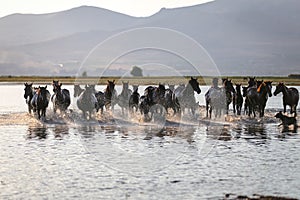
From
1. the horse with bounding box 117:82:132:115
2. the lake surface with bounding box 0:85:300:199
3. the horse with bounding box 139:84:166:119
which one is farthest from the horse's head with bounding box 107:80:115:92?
the lake surface with bounding box 0:85:300:199

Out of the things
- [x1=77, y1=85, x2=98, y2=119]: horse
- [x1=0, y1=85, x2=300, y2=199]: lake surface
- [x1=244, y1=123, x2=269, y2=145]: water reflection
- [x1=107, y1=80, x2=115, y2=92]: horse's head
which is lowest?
[x1=0, y1=85, x2=300, y2=199]: lake surface

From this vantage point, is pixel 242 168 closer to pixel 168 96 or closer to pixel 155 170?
pixel 155 170

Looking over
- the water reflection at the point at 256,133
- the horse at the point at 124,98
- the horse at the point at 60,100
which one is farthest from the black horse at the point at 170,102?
the horse at the point at 60,100

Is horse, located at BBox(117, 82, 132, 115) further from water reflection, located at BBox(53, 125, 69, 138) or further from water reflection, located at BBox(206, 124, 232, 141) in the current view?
water reflection, located at BBox(206, 124, 232, 141)

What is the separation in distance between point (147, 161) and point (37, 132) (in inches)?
432

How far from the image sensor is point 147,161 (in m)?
20.7

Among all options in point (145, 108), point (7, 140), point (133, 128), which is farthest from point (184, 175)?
point (145, 108)

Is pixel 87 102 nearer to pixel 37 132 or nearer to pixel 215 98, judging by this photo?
pixel 37 132

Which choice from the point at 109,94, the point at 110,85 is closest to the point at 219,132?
the point at 110,85

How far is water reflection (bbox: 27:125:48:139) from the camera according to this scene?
2844cm

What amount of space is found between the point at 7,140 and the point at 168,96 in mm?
12694

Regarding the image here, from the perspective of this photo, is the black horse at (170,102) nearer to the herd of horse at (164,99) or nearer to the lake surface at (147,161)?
the herd of horse at (164,99)

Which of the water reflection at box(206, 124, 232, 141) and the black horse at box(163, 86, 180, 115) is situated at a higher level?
the black horse at box(163, 86, 180, 115)

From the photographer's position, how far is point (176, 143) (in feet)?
84.5
